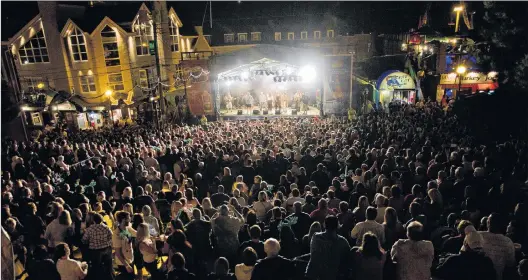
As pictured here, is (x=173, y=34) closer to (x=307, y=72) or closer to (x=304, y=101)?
(x=304, y=101)

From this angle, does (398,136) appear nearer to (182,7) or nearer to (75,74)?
(75,74)

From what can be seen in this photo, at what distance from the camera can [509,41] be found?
1338 centimetres

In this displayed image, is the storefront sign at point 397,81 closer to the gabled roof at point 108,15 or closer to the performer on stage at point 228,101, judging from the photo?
the performer on stage at point 228,101

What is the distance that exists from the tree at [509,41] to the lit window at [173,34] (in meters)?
24.7

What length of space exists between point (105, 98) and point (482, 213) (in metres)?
27.7

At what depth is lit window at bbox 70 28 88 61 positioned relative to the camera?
26.6m

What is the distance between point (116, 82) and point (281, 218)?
26.7 meters

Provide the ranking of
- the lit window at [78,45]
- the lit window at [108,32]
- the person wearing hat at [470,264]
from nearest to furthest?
the person wearing hat at [470,264] → the lit window at [78,45] → the lit window at [108,32]

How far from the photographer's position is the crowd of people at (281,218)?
4148 mm

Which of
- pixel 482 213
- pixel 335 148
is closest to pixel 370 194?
pixel 482 213

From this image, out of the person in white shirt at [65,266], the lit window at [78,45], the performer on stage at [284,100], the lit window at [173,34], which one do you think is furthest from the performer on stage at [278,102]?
the person in white shirt at [65,266]

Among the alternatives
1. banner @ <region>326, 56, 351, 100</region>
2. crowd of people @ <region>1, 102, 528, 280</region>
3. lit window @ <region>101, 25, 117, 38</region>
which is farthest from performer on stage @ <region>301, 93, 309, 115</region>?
lit window @ <region>101, 25, 117, 38</region>

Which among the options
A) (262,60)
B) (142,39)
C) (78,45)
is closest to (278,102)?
(262,60)

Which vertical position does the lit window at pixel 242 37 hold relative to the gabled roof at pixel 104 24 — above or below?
below
